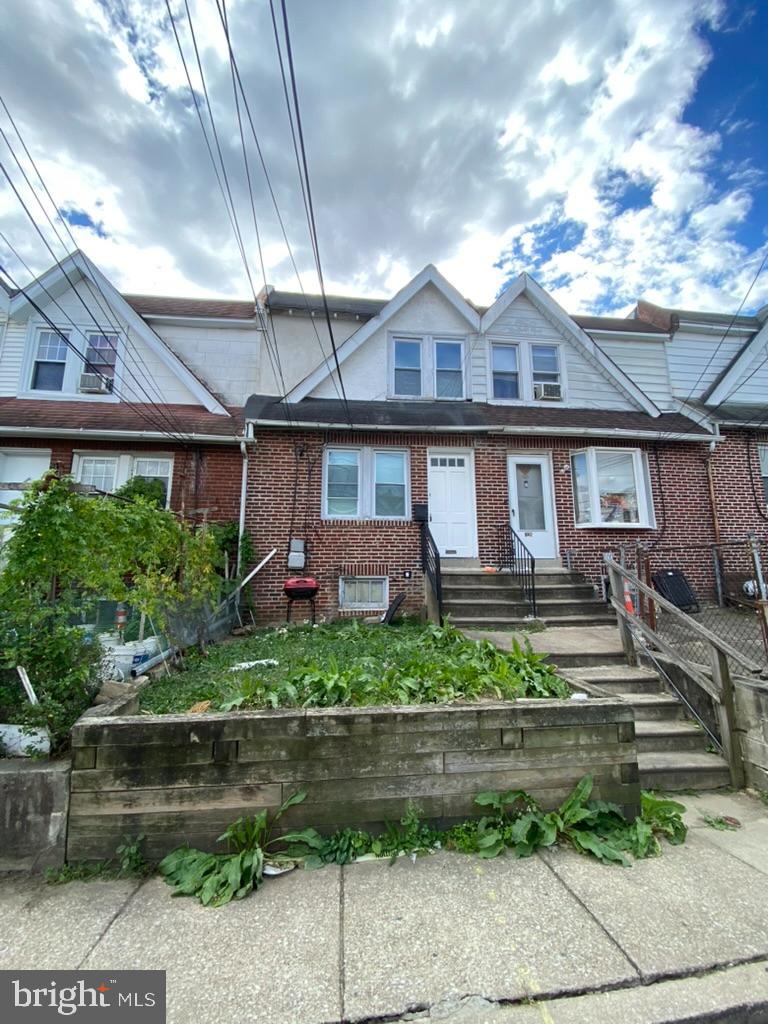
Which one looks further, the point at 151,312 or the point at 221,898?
the point at 151,312

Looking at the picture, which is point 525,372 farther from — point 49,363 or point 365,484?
point 49,363

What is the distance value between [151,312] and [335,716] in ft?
37.1

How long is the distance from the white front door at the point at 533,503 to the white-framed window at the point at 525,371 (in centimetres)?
169

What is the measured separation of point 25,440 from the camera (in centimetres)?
834

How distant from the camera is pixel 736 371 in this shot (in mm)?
10820

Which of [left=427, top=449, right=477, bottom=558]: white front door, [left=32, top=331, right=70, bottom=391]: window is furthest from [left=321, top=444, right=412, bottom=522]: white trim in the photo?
[left=32, top=331, right=70, bottom=391]: window

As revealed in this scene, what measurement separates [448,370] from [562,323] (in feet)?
9.43

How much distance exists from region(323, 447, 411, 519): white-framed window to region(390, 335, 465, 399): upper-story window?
6.00 ft

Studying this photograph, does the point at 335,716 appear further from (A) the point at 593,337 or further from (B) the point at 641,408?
(A) the point at 593,337

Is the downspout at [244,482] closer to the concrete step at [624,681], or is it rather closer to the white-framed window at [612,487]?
the concrete step at [624,681]

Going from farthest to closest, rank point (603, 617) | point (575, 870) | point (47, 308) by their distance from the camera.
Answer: point (47, 308)
point (603, 617)
point (575, 870)

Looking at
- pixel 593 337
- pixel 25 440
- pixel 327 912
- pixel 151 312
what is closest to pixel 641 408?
pixel 593 337

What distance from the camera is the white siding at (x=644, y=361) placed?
440 inches

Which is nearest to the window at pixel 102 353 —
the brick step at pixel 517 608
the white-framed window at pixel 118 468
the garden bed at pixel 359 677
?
the white-framed window at pixel 118 468
